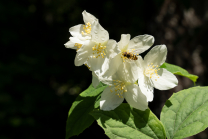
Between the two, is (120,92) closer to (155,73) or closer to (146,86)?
(146,86)

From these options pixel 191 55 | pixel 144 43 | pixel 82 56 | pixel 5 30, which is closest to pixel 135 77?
pixel 144 43

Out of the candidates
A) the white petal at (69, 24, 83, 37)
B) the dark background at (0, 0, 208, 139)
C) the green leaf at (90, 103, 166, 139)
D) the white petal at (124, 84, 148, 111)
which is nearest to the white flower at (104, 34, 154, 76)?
the white petal at (124, 84, 148, 111)

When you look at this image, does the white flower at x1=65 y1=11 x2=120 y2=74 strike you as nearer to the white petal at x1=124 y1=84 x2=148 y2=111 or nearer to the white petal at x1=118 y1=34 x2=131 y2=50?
the white petal at x1=118 y1=34 x2=131 y2=50

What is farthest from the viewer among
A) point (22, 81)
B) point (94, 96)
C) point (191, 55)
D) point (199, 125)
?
point (22, 81)

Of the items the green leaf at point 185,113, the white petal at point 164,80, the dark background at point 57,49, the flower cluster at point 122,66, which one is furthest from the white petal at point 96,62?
the dark background at point 57,49

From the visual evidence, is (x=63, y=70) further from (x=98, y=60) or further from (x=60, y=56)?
(x=98, y=60)

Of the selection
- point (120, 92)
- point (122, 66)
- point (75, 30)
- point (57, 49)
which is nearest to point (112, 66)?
point (122, 66)

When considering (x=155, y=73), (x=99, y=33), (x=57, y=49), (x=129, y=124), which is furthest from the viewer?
(x=57, y=49)
